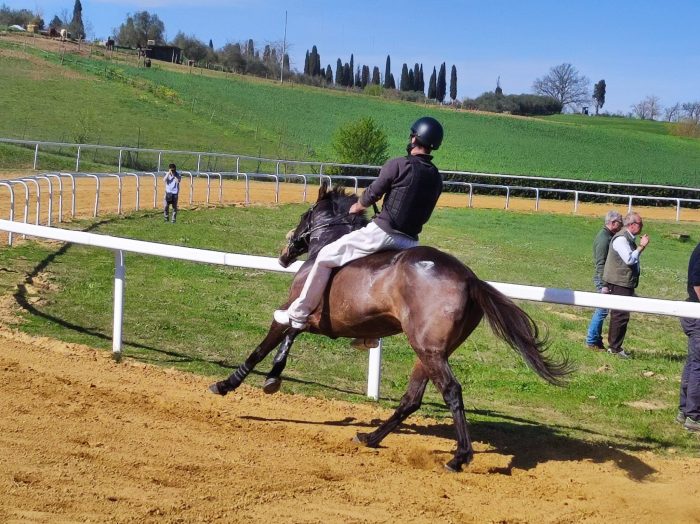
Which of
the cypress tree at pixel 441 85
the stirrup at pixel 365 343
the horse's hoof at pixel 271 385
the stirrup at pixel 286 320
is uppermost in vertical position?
the cypress tree at pixel 441 85

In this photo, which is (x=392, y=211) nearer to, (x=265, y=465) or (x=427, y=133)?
(x=427, y=133)

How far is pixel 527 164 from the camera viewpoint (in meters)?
76.4

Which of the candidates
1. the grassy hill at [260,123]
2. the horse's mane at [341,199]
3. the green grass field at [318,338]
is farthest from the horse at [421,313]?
the grassy hill at [260,123]

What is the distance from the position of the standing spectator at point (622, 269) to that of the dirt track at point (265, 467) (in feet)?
17.9

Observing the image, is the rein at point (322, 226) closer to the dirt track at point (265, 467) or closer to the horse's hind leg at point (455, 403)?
the dirt track at point (265, 467)

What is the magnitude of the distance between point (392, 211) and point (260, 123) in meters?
71.3

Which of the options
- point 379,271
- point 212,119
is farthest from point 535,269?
point 212,119

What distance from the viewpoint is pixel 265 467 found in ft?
20.9

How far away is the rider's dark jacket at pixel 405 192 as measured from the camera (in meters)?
7.18

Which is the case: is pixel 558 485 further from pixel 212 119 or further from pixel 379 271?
pixel 212 119

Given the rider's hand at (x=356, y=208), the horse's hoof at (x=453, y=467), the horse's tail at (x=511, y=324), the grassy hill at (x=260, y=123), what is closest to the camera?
the horse's hoof at (x=453, y=467)

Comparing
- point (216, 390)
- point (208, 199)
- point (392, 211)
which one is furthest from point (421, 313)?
point (208, 199)

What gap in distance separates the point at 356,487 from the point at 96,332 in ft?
19.3

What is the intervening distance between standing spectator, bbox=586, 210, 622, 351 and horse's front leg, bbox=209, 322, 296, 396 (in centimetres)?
628
